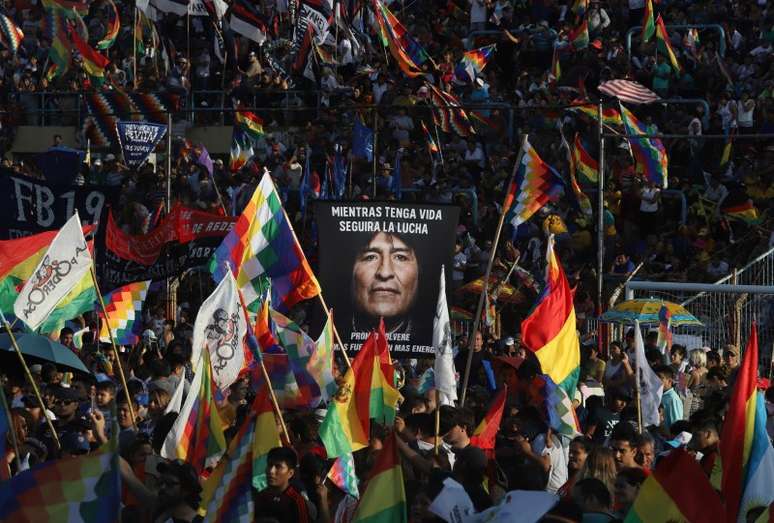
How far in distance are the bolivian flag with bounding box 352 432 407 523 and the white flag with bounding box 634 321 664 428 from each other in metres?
4.62

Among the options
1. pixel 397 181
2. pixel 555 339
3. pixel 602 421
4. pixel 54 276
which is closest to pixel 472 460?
pixel 602 421

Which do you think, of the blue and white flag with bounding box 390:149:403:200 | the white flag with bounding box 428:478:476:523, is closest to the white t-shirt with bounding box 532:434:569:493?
the white flag with bounding box 428:478:476:523

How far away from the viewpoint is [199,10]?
2808cm

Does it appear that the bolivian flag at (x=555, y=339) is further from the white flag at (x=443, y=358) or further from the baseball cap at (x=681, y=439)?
the baseball cap at (x=681, y=439)

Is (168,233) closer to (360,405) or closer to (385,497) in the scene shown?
(360,405)

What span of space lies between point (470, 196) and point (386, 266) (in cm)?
650

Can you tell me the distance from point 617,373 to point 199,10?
1367 centimetres

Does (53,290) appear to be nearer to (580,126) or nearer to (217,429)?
(217,429)

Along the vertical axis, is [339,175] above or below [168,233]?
above

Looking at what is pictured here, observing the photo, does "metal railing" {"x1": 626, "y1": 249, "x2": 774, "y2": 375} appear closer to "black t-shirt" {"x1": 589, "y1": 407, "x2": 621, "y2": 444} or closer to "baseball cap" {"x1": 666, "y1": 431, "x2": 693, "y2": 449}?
"black t-shirt" {"x1": 589, "y1": 407, "x2": 621, "y2": 444}

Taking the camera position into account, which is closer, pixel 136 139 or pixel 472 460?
pixel 472 460

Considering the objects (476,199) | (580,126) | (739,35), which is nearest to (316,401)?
(476,199)

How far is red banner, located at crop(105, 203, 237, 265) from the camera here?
60.5ft

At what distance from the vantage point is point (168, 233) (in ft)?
60.5
